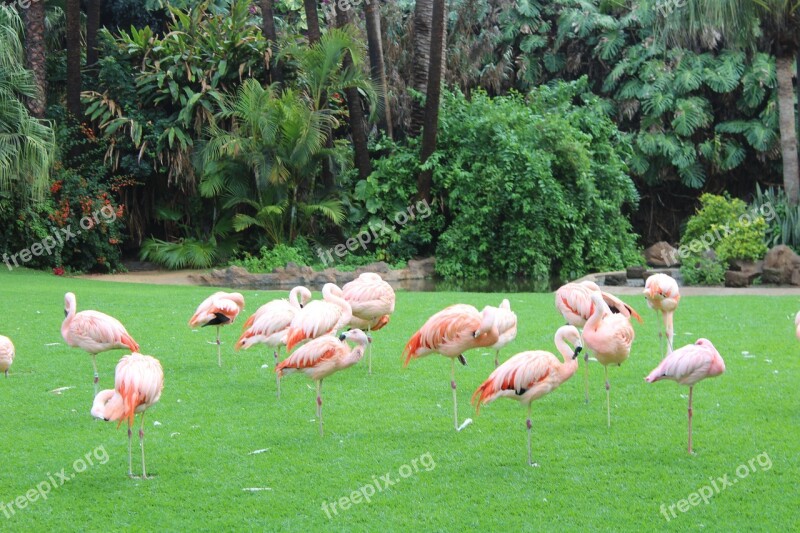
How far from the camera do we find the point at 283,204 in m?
17.9

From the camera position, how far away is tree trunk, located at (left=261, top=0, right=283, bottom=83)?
60.1 feet

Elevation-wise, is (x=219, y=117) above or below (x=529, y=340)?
above

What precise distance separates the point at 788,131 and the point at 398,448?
46.4 feet

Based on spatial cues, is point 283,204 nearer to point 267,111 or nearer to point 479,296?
point 267,111

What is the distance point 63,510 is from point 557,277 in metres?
14.4

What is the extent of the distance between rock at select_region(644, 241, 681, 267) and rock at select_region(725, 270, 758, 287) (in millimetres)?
2653

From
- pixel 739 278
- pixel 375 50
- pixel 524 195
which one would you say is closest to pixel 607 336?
pixel 739 278

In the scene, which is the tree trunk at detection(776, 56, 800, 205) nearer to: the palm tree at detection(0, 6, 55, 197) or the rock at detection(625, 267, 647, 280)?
the rock at detection(625, 267, 647, 280)

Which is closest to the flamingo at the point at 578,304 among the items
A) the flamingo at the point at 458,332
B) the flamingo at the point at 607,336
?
the flamingo at the point at 607,336

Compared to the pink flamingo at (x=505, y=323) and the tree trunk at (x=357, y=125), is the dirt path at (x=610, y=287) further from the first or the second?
the pink flamingo at (x=505, y=323)

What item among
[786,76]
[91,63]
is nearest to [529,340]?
[786,76]

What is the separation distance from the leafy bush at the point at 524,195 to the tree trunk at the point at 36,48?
24.4ft

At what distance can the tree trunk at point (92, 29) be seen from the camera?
17922mm

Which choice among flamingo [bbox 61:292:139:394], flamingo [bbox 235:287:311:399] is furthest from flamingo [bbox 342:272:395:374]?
flamingo [bbox 61:292:139:394]
